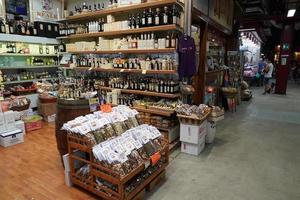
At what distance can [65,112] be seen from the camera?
9.56 ft

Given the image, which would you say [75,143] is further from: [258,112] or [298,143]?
[258,112]

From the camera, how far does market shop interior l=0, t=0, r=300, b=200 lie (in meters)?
2.59

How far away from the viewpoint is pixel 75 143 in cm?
252

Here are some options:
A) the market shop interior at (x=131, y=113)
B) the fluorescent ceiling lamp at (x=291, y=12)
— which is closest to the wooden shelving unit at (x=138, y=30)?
the market shop interior at (x=131, y=113)

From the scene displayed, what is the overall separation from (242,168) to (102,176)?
2147 mm

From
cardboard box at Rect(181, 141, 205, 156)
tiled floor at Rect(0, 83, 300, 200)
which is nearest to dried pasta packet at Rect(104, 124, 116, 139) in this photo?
tiled floor at Rect(0, 83, 300, 200)

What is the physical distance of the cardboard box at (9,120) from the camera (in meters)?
4.22

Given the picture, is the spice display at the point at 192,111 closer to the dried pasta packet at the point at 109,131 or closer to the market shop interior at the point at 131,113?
the market shop interior at the point at 131,113

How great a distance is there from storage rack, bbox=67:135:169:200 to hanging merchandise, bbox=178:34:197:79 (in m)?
1.76

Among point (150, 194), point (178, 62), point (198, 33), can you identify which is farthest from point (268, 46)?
point (150, 194)

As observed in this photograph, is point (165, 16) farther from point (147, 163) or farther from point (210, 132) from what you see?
point (147, 163)

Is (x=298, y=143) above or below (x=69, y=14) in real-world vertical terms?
below

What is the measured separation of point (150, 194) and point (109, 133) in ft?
2.97

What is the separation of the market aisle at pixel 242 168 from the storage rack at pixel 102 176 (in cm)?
36
